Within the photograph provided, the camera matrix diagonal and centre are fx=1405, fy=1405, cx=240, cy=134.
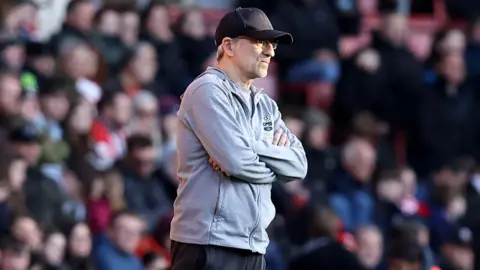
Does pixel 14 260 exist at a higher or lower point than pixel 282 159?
lower

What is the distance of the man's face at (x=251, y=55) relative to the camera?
18.9 ft

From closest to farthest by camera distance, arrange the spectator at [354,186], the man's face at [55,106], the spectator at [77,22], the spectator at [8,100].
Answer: the spectator at [8,100]
the man's face at [55,106]
the spectator at [77,22]
the spectator at [354,186]

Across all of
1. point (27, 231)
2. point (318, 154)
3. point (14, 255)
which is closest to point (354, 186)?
point (318, 154)

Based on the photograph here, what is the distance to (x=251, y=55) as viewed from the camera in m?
5.75

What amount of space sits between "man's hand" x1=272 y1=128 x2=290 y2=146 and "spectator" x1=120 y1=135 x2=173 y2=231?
4.39 m

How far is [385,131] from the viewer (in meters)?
12.9

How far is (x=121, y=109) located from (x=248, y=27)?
5.28 metres

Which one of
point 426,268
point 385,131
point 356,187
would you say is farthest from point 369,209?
point 426,268

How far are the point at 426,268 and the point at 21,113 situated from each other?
3111 millimetres

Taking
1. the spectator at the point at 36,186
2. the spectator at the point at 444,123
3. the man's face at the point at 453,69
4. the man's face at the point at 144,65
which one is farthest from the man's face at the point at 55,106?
the man's face at the point at 453,69

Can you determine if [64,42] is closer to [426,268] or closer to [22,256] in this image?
[22,256]

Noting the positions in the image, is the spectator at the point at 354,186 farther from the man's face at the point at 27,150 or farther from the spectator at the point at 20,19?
the spectator at the point at 20,19

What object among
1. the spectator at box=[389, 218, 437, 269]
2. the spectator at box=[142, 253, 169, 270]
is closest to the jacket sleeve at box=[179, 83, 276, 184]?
the spectator at box=[142, 253, 169, 270]

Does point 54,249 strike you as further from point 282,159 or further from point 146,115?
point 282,159
